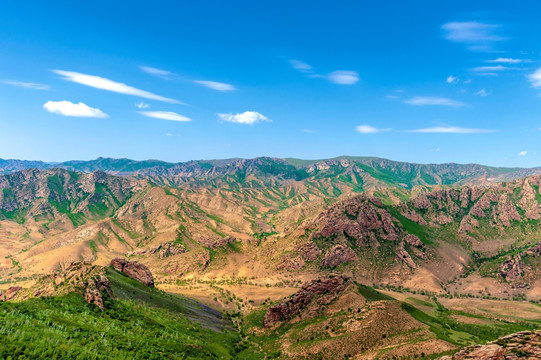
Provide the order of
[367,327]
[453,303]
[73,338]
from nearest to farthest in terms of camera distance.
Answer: [73,338] → [367,327] → [453,303]

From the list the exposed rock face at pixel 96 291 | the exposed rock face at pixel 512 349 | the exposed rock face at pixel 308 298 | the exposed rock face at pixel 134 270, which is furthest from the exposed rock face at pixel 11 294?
the exposed rock face at pixel 512 349

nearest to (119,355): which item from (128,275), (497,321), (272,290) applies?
(128,275)

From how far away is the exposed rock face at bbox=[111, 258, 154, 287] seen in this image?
509ft

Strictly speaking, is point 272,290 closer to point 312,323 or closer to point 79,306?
point 312,323

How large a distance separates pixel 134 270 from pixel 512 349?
534 ft

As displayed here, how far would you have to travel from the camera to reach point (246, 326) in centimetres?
13275

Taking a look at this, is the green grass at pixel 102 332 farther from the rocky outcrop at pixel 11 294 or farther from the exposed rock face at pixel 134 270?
the exposed rock face at pixel 134 270

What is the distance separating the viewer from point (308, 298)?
395ft

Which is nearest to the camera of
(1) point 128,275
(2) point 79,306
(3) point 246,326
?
(2) point 79,306

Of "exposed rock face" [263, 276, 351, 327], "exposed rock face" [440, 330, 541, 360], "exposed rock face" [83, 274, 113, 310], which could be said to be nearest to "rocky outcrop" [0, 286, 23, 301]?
"exposed rock face" [83, 274, 113, 310]

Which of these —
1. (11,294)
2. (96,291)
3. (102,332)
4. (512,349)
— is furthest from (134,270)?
(512,349)

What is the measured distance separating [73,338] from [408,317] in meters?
90.4

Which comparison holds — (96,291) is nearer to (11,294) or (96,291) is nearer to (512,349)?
(11,294)

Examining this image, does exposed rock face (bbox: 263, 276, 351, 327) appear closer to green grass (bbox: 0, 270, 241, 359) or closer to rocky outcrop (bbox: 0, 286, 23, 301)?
green grass (bbox: 0, 270, 241, 359)
